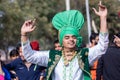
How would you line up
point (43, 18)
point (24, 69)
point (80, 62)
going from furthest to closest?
point (43, 18) < point (24, 69) < point (80, 62)

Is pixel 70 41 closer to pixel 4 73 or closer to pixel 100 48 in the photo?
pixel 100 48

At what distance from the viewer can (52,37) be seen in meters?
Result: 48.6

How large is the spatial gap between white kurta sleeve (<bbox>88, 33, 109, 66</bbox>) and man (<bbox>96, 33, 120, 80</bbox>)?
248 centimetres

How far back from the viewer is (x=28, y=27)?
6.15 metres

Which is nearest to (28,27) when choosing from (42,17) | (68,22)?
(68,22)

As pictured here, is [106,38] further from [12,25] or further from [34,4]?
[34,4]

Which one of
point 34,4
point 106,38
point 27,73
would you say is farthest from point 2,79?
point 34,4

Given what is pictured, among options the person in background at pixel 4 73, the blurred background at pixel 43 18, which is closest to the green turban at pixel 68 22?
the person in background at pixel 4 73

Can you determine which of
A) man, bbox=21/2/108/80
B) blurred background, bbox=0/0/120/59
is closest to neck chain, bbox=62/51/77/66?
man, bbox=21/2/108/80

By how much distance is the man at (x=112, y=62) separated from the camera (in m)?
8.75

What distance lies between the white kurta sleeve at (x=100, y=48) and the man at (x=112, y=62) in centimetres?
Answer: 248

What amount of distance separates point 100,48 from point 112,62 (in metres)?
2.71

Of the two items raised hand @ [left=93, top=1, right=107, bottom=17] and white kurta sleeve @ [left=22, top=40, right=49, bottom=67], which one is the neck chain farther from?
raised hand @ [left=93, top=1, right=107, bottom=17]

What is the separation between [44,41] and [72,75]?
142 ft
